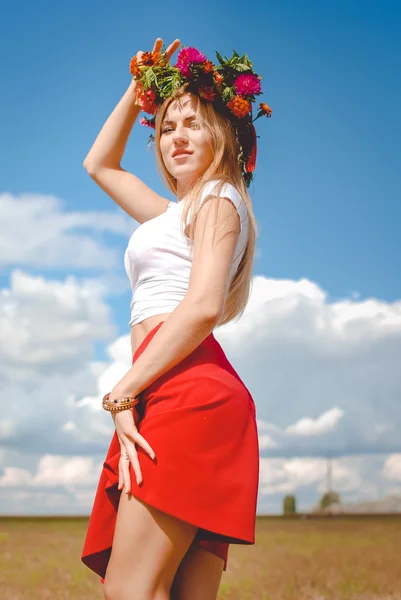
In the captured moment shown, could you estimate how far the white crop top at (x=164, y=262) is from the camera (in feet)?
8.38

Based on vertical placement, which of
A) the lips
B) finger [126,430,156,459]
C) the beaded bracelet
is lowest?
finger [126,430,156,459]

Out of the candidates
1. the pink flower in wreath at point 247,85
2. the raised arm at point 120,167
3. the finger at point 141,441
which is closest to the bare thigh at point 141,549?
the finger at point 141,441

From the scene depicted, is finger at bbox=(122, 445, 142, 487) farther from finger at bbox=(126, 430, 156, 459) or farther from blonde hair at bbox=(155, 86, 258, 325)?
blonde hair at bbox=(155, 86, 258, 325)

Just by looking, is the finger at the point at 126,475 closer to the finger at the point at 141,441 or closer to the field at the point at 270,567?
the finger at the point at 141,441

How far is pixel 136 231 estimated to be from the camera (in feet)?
8.96

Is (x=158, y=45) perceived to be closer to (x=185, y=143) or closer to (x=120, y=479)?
(x=185, y=143)

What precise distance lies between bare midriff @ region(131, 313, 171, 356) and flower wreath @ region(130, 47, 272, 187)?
0.80 metres

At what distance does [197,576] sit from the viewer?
101 inches

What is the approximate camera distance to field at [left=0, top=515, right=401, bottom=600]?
6070 mm

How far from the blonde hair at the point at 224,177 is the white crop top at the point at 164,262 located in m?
0.05

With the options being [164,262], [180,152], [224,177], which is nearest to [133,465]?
[164,262]

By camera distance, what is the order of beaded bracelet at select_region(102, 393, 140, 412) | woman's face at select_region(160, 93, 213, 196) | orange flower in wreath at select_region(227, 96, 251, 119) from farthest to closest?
orange flower in wreath at select_region(227, 96, 251, 119)
woman's face at select_region(160, 93, 213, 196)
beaded bracelet at select_region(102, 393, 140, 412)

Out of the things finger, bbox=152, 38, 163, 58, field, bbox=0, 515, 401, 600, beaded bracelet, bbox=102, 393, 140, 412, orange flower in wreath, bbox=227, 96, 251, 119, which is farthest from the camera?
field, bbox=0, 515, 401, 600

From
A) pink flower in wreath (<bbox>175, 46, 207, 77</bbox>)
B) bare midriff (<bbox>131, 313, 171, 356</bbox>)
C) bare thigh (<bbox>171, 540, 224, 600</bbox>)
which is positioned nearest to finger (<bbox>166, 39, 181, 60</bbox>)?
pink flower in wreath (<bbox>175, 46, 207, 77</bbox>)
